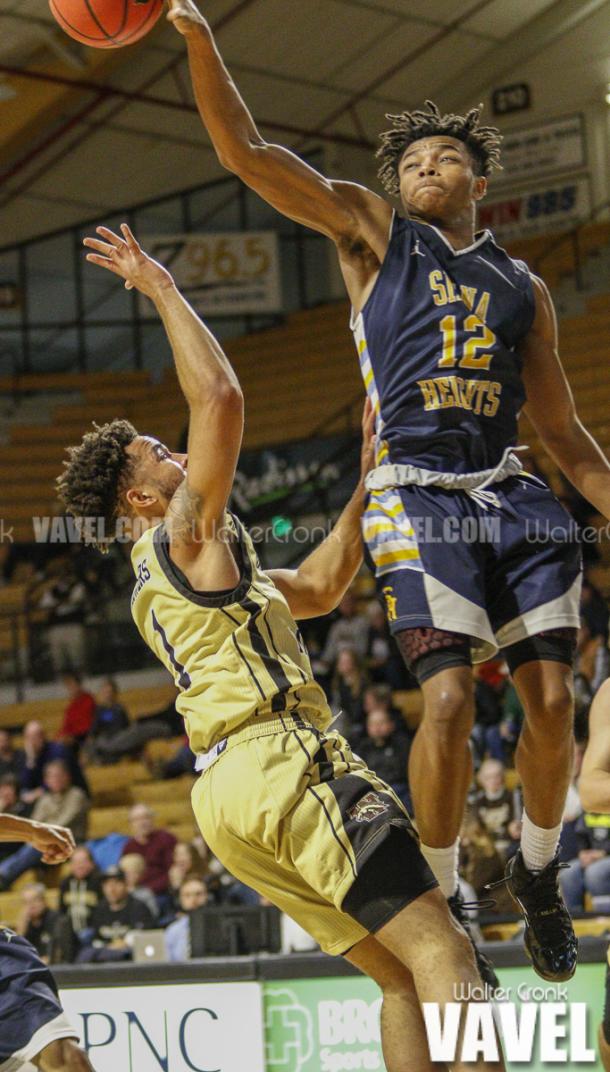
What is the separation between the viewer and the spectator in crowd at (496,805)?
908 cm

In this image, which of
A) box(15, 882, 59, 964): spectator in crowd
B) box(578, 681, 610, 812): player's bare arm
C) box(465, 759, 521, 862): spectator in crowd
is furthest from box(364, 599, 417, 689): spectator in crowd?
box(578, 681, 610, 812): player's bare arm

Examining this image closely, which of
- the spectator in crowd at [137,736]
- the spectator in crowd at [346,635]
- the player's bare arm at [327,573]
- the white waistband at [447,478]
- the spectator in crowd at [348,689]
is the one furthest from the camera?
the spectator in crowd at [137,736]

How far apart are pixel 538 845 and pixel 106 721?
923 centimetres

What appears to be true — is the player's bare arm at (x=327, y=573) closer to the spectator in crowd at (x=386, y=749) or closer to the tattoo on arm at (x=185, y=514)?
the tattoo on arm at (x=185, y=514)

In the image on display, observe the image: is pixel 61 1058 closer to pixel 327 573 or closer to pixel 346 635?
pixel 327 573

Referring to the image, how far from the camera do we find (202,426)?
3920 millimetres

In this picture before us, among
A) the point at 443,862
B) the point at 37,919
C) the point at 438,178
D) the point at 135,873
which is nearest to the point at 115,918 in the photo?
the point at 135,873

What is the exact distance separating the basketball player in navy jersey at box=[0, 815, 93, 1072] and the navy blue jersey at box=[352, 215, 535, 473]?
231cm

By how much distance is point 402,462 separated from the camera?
4062 millimetres

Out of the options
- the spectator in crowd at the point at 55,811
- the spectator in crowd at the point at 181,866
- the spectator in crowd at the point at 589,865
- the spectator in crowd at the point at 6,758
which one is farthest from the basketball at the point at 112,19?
the spectator in crowd at the point at 6,758

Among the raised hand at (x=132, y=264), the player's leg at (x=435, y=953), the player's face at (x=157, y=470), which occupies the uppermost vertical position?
the raised hand at (x=132, y=264)

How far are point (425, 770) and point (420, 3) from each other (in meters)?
13.4

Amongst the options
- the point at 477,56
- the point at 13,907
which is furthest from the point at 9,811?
the point at 477,56

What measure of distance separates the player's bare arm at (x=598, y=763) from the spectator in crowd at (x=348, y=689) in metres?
7.26
